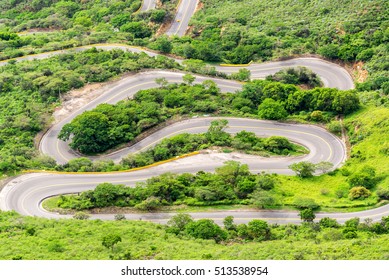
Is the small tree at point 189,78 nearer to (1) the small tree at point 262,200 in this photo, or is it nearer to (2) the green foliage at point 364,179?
(1) the small tree at point 262,200

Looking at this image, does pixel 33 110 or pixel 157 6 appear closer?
pixel 33 110

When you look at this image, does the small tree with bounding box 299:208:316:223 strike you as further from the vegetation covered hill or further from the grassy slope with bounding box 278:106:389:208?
the vegetation covered hill

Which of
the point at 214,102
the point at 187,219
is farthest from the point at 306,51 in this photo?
the point at 187,219

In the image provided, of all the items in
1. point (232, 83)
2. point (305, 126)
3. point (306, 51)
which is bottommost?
point (305, 126)

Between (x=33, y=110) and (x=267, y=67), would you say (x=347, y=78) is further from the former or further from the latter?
(x=33, y=110)

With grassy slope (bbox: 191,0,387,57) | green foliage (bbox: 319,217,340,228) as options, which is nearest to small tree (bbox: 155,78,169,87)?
grassy slope (bbox: 191,0,387,57)

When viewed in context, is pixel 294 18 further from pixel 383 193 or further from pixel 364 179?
pixel 383 193

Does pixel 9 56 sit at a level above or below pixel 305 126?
above
